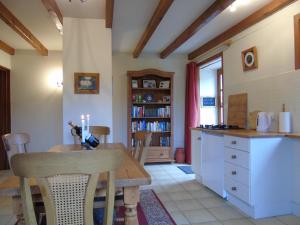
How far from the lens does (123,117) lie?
5.29 meters

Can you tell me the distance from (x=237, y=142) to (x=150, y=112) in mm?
2811

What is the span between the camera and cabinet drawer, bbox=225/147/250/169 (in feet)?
8.21

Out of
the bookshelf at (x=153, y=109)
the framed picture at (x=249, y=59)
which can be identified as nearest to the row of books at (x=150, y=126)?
the bookshelf at (x=153, y=109)

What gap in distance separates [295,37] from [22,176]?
9.81 feet

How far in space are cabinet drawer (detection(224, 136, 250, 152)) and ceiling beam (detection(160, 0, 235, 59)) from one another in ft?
5.09

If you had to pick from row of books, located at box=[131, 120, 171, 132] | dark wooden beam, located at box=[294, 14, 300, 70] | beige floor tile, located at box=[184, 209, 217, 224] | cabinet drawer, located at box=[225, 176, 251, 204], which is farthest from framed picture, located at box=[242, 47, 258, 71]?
row of books, located at box=[131, 120, 171, 132]

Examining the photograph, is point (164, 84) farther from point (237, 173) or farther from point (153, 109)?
point (237, 173)

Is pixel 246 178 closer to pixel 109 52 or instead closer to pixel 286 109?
pixel 286 109

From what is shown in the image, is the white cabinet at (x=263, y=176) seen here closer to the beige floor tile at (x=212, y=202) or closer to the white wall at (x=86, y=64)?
the beige floor tile at (x=212, y=202)

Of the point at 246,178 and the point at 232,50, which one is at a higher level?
the point at 232,50

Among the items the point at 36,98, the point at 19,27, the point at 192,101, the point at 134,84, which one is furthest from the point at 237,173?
the point at 36,98

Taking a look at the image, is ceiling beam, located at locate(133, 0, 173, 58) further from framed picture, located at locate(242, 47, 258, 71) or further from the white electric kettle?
the white electric kettle

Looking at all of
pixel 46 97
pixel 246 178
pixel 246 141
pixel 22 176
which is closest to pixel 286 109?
pixel 246 141

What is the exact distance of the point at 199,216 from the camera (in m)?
2.55
